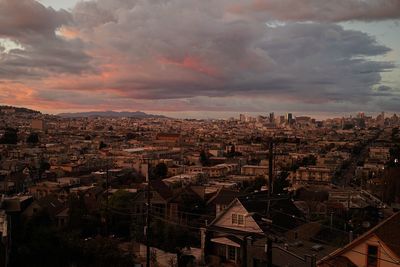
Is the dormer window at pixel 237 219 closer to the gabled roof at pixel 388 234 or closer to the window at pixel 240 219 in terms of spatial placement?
the window at pixel 240 219

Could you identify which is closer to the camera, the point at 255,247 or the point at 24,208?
the point at 255,247

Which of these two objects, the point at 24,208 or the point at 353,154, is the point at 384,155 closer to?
the point at 353,154

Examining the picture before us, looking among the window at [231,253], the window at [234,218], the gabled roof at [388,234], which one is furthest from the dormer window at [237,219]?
the gabled roof at [388,234]

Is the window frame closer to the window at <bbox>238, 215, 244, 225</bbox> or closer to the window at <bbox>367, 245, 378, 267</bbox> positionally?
the window at <bbox>367, 245, 378, 267</bbox>

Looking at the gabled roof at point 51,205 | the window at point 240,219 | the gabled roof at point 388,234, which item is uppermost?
the gabled roof at point 388,234

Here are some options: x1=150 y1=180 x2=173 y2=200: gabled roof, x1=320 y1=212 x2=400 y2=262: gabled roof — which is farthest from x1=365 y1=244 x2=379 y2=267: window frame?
x1=150 y1=180 x2=173 y2=200: gabled roof

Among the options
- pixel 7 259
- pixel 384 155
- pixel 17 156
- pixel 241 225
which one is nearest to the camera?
pixel 7 259

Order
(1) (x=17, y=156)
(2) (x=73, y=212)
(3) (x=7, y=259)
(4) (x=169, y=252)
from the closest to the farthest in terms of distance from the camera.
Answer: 1. (3) (x=7, y=259)
2. (4) (x=169, y=252)
3. (2) (x=73, y=212)
4. (1) (x=17, y=156)

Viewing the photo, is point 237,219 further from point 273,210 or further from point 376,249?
point 376,249

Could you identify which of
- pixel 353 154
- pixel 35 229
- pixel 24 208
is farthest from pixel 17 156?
pixel 353 154
